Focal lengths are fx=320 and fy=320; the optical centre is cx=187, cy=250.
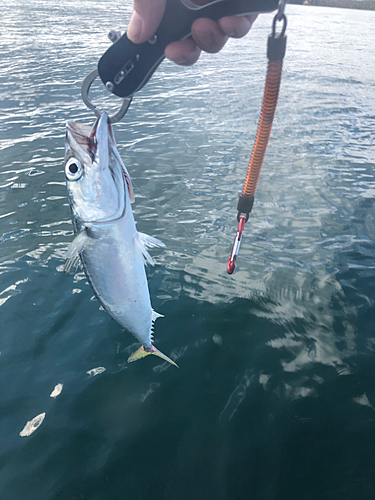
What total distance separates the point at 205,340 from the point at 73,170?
250 centimetres

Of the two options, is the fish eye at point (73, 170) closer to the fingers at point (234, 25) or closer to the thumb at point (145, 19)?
the thumb at point (145, 19)

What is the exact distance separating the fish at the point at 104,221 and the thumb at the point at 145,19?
2.39 feet

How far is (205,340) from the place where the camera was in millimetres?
3746

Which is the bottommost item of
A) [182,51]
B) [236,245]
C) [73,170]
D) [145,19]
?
[236,245]

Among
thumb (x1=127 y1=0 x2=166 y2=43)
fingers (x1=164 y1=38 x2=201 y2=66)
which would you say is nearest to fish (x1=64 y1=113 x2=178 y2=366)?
thumb (x1=127 y1=0 x2=166 y2=43)

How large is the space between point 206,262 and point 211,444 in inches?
98.2

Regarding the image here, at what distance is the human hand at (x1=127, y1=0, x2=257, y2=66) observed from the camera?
2.07 meters

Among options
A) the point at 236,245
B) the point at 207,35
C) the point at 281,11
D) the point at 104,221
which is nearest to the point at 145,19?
the point at 207,35

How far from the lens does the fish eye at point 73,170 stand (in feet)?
6.55

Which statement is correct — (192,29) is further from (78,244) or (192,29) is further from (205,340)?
(205,340)

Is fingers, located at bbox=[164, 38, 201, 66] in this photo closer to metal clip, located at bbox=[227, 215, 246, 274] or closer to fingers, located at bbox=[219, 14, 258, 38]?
fingers, located at bbox=[219, 14, 258, 38]

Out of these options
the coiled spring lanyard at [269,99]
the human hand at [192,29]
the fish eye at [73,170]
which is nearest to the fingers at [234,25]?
the human hand at [192,29]

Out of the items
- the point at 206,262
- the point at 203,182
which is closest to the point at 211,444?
the point at 206,262

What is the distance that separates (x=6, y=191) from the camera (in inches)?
258
